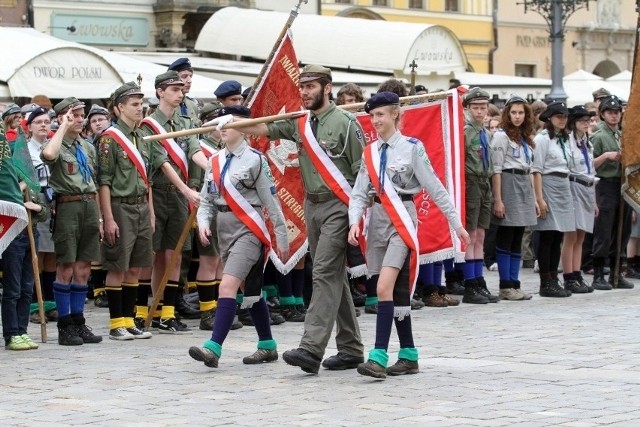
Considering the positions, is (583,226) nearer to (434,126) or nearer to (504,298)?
(504,298)

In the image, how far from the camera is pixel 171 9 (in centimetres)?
3303

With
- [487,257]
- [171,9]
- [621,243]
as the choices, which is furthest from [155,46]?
[621,243]

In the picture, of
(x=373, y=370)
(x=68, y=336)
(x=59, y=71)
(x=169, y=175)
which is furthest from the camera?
(x=59, y=71)

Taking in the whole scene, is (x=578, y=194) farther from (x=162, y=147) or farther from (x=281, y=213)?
(x=281, y=213)

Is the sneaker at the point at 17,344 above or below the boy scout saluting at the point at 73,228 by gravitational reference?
below

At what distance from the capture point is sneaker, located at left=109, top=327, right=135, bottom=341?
39.5 ft

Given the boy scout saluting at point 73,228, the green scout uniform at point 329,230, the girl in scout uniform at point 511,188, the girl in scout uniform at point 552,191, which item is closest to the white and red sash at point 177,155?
the boy scout saluting at point 73,228

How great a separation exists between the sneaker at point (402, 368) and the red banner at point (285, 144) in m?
1.78

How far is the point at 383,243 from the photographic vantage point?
1001 centimetres

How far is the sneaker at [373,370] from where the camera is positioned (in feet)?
31.6

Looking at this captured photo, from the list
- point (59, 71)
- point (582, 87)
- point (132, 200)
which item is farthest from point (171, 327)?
point (582, 87)

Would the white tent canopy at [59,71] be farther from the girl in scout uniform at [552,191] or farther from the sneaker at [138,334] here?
the sneaker at [138,334]

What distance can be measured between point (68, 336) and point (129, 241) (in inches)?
35.5

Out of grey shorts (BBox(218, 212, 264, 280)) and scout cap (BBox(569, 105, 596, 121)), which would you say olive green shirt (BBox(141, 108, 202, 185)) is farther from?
scout cap (BBox(569, 105, 596, 121))
